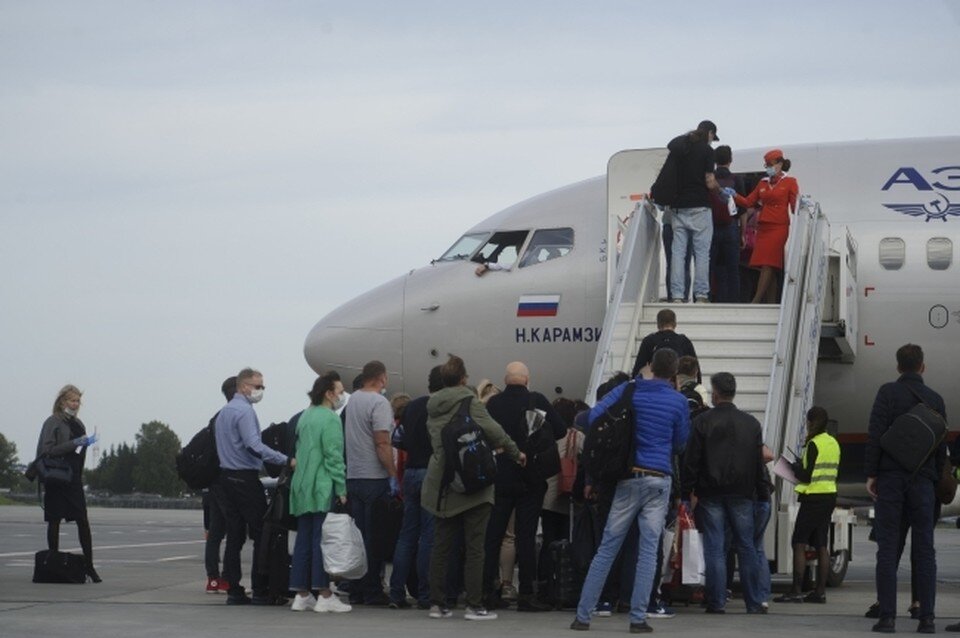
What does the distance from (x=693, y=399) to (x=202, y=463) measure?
447cm

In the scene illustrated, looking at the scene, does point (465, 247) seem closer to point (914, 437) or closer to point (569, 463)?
point (569, 463)

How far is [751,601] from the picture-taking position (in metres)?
13.1

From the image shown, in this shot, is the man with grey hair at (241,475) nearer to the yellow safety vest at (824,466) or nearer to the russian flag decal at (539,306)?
the yellow safety vest at (824,466)

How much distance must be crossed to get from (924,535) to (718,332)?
5014 mm

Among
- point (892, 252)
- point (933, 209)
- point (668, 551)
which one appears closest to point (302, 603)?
point (668, 551)

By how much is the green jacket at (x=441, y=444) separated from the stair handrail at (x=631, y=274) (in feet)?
8.83

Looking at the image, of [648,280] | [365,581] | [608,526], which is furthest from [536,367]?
[608,526]

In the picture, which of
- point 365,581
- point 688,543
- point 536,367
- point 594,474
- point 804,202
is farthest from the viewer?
point 536,367

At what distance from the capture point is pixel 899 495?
1187 centimetres

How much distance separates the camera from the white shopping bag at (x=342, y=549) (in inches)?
499

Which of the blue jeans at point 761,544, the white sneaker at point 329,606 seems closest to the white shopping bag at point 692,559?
the blue jeans at point 761,544

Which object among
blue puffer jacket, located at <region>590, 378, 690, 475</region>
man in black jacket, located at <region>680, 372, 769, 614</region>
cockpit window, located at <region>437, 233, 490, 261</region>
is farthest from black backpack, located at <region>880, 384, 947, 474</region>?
cockpit window, located at <region>437, 233, 490, 261</region>

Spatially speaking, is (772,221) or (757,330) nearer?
(757,330)

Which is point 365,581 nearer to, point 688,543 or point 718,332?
point 688,543
